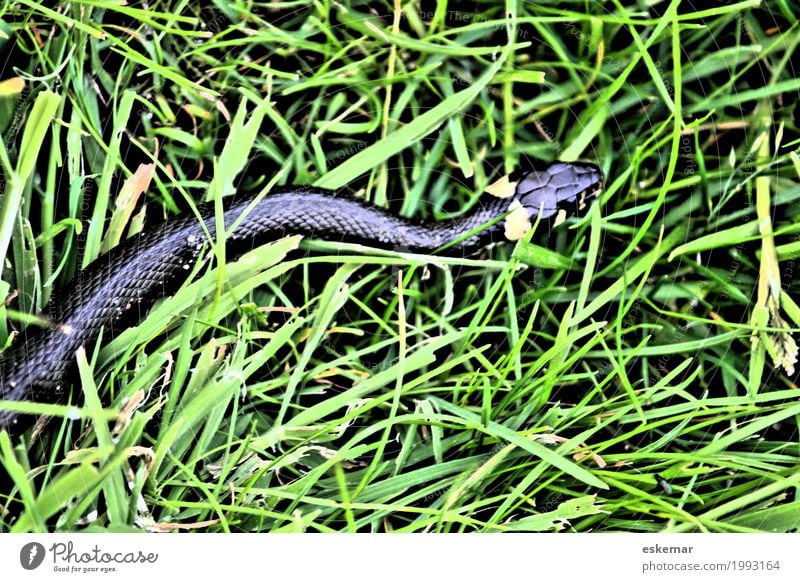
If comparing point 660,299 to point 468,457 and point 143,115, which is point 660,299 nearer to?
point 468,457

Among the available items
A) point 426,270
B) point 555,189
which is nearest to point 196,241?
point 426,270

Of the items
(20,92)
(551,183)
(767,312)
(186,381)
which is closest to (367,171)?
(551,183)

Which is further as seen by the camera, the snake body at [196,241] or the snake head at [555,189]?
the snake head at [555,189]

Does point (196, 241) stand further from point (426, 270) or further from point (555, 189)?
point (555, 189)

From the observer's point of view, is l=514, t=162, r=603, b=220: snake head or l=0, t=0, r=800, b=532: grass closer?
l=0, t=0, r=800, b=532: grass

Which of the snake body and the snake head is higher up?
the snake head
